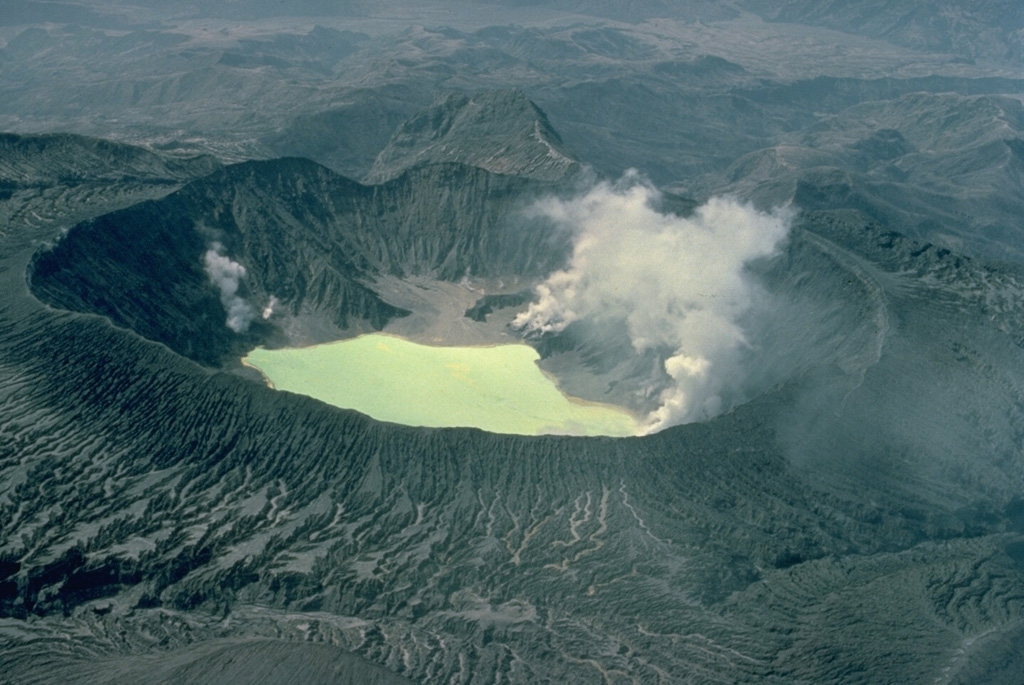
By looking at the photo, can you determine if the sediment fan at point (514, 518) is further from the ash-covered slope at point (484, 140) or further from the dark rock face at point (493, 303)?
the ash-covered slope at point (484, 140)

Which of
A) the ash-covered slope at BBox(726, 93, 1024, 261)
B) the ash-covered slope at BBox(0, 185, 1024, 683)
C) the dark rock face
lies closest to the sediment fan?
the ash-covered slope at BBox(0, 185, 1024, 683)

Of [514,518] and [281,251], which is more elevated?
[514,518]

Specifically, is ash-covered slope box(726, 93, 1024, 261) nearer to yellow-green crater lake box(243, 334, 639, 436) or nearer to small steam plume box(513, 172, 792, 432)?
small steam plume box(513, 172, 792, 432)

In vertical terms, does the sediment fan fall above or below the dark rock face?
above

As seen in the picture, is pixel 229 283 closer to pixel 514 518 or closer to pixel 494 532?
pixel 514 518

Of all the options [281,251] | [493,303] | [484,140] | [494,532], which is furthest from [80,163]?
[494,532]

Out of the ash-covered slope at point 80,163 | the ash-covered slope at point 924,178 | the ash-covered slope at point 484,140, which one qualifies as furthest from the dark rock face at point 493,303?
the ash-covered slope at point 924,178

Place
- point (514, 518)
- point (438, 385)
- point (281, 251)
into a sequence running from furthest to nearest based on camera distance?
point (281, 251) < point (438, 385) < point (514, 518)
